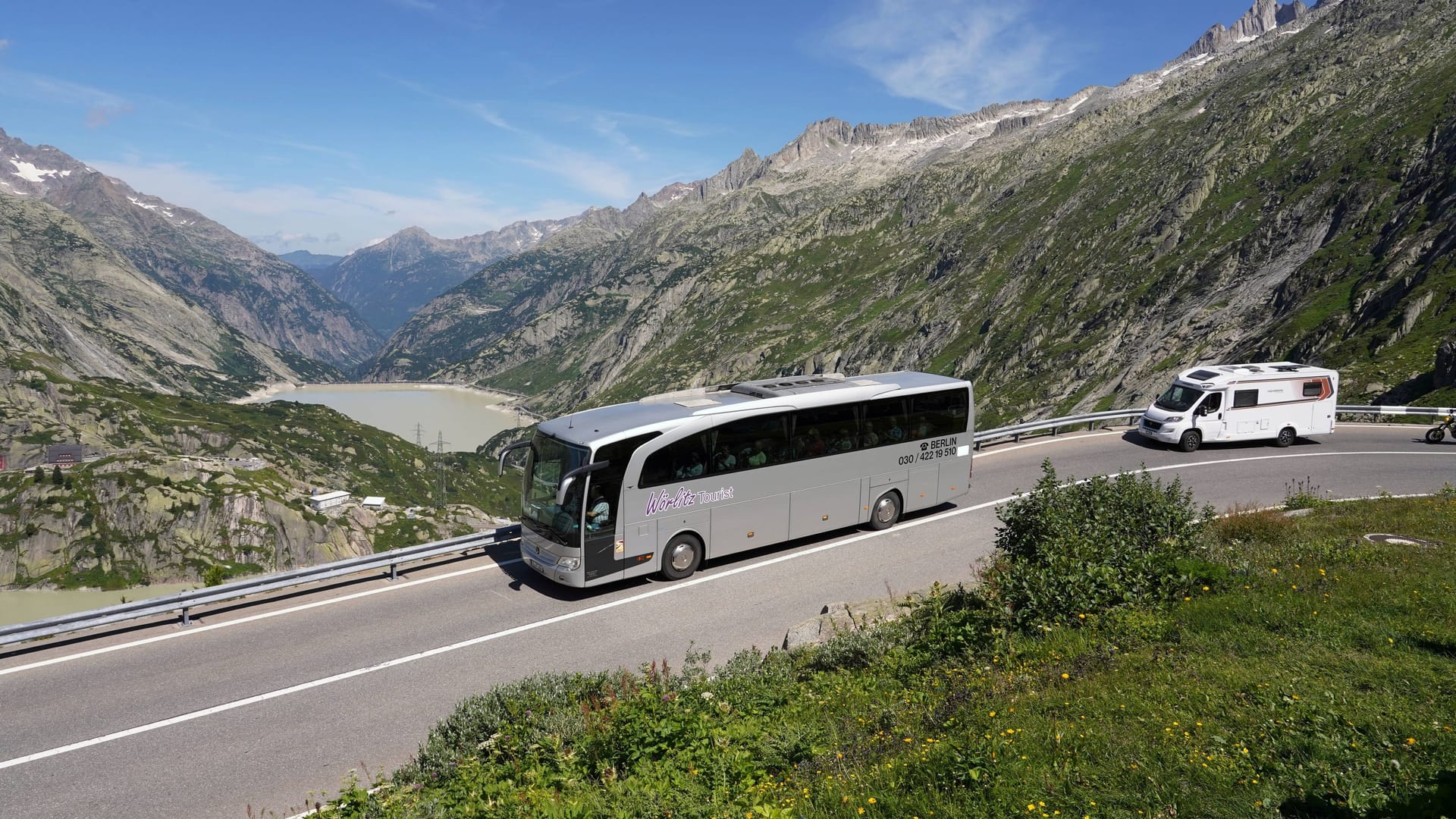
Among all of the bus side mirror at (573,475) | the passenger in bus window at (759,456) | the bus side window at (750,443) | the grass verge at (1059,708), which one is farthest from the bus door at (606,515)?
the grass verge at (1059,708)

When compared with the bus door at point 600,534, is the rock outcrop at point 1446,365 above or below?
above

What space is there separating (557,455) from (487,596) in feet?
12.8

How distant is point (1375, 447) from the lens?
30.7m

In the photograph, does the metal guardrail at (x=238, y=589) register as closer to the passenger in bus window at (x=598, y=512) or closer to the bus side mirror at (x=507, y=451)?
the bus side mirror at (x=507, y=451)

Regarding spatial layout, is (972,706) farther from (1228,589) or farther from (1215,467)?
(1215,467)

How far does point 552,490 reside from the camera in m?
17.2

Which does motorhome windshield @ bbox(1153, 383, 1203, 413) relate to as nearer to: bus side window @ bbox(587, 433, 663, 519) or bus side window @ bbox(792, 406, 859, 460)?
bus side window @ bbox(792, 406, 859, 460)

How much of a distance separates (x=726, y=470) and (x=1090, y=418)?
22082 millimetres

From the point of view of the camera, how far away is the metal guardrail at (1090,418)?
31.9m

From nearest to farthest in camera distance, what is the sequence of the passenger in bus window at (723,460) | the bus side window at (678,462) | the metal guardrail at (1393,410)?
the bus side window at (678,462) < the passenger in bus window at (723,460) < the metal guardrail at (1393,410)

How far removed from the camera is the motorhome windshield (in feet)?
99.0

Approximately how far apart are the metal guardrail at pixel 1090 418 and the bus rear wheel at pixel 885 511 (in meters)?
9.07

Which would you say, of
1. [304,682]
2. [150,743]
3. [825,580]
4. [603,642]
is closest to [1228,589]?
Answer: [825,580]

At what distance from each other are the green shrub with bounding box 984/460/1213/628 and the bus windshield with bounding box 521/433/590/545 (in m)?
9.12
